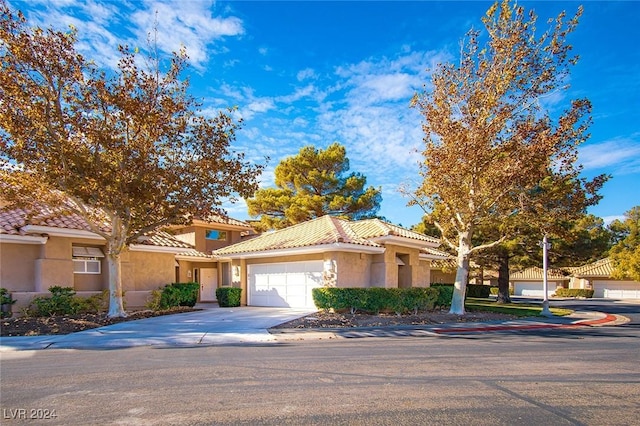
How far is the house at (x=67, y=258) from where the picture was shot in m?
16.4

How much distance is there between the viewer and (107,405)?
590 centimetres

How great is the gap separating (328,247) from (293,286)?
345 centimetres

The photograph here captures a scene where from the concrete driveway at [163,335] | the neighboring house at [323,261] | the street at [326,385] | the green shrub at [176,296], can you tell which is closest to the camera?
the street at [326,385]

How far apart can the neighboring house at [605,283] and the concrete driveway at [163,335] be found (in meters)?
48.7

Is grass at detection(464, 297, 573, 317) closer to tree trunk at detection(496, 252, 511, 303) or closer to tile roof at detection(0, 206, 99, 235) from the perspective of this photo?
tree trunk at detection(496, 252, 511, 303)

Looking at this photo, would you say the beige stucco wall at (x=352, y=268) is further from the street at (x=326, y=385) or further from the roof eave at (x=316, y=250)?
the street at (x=326, y=385)

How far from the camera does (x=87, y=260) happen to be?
752 inches

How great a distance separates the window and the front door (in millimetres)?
2473

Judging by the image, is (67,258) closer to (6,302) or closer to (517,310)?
(6,302)

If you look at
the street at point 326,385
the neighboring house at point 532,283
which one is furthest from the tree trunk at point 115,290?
the neighboring house at point 532,283

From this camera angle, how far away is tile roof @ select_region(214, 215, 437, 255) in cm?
1930

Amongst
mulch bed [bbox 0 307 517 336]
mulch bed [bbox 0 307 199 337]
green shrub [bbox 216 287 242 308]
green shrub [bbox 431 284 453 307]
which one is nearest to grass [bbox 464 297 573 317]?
green shrub [bbox 431 284 453 307]

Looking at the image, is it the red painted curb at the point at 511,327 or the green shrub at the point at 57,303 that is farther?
the green shrub at the point at 57,303

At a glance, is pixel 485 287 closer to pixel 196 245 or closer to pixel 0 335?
pixel 196 245
